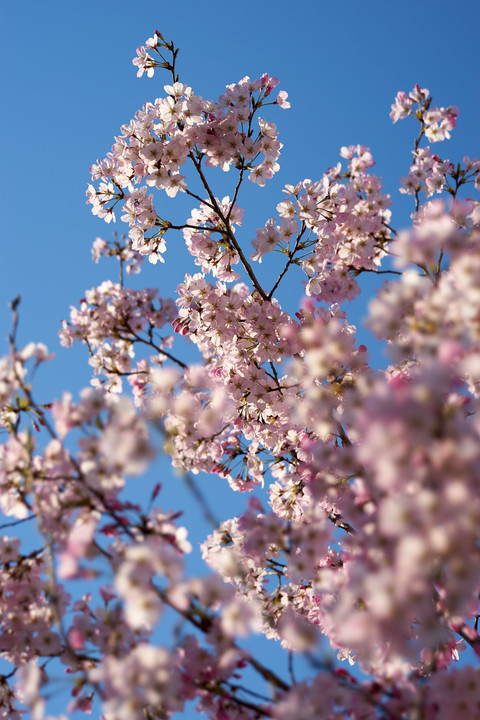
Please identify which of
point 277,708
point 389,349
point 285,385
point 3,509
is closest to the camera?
point 277,708

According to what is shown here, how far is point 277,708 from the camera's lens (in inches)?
90.0

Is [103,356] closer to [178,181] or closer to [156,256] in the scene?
[156,256]

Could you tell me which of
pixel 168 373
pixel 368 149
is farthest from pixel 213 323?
pixel 168 373

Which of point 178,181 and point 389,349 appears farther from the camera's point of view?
point 178,181

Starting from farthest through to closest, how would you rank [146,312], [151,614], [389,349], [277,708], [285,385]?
→ [285,385], [146,312], [389,349], [277,708], [151,614]

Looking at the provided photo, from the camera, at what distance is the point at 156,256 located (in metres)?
5.97

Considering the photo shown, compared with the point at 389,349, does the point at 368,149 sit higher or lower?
higher

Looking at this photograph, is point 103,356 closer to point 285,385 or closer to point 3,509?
point 285,385

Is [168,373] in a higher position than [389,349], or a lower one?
lower

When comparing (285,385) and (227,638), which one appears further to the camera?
(285,385)

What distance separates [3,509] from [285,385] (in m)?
3.49

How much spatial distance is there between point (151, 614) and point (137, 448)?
62 centimetres

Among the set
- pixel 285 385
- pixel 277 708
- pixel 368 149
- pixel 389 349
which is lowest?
pixel 277 708

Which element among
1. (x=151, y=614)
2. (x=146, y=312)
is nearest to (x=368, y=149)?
(x=146, y=312)
